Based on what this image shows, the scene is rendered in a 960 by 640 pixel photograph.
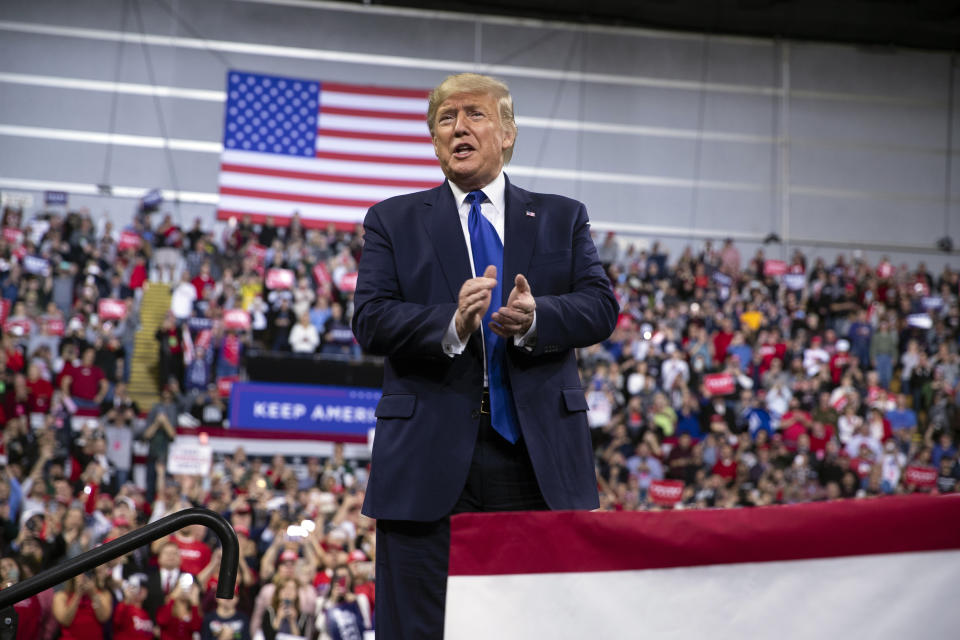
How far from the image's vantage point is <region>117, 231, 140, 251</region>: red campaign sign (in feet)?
51.6

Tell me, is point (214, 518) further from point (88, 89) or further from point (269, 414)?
point (88, 89)

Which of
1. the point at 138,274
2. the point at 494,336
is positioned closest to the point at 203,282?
the point at 138,274

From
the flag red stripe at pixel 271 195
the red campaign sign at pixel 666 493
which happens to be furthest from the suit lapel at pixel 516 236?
the flag red stripe at pixel 271 195

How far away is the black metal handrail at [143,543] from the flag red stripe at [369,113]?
18282 millimetres

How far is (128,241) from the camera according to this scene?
1580 centimetres

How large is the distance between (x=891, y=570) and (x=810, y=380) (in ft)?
46.7

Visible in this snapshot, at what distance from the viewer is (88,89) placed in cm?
1967

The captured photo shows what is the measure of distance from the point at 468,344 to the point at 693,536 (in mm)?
846

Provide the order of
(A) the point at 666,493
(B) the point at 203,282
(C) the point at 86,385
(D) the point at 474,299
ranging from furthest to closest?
(B) the point at 203,282 → (C) the point at 86,385 → (A) the point at 666,493 → (D) the point at 474,299

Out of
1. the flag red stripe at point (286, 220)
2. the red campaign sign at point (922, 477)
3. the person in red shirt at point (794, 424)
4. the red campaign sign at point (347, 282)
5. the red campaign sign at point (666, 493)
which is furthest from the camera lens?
the flag red stripe at point (286, 220)

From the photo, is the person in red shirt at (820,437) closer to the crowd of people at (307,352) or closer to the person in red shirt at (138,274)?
the crowd of people at (307,352)

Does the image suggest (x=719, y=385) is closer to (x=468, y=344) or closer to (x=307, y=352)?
(x=307, y=352)

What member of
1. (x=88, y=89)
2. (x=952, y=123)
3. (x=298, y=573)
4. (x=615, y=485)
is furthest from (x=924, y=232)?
(x=298, y=573)

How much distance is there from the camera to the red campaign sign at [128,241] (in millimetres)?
15742
